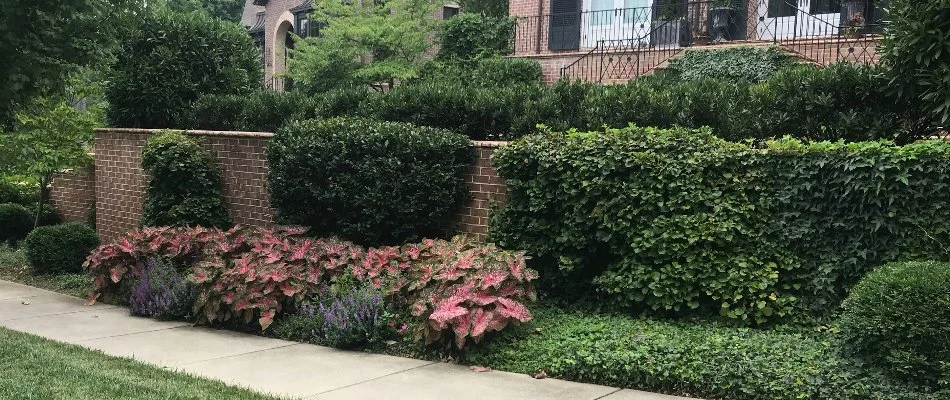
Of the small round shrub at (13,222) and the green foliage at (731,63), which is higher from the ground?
the green foliage at (731,63)

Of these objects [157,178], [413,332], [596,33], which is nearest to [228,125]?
[157,178]

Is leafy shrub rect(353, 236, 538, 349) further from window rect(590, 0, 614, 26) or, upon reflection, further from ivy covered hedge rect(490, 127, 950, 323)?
window rect(590, 0, 614, 26)

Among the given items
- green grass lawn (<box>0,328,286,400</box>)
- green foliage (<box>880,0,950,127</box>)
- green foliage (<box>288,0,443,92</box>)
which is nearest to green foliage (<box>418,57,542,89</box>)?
green foliage (<box>288,0,443,92</box>)

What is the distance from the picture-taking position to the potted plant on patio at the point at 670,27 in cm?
1614

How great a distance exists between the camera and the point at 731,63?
13.4 m

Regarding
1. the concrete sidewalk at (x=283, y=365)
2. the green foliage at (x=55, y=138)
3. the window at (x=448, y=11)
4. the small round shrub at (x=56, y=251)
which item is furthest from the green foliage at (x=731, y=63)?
the window at (x=448, y=11)

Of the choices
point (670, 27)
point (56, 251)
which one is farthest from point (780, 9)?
point (56, 251)

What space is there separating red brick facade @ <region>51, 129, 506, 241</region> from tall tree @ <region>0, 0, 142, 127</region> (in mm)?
3137

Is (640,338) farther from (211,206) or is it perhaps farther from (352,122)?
(211,206)

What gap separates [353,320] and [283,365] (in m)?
0.83

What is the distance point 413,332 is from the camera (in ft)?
22.7

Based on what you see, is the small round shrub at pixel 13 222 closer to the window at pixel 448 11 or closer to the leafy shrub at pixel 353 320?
the leafy shrub at pixel 353 320

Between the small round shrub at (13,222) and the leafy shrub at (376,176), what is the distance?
8255 mm

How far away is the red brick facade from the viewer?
28.5 ft
